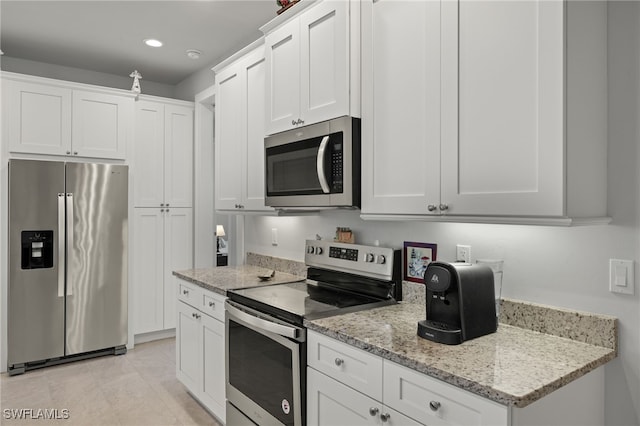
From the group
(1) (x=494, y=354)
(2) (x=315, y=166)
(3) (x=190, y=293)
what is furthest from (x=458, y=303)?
(3) (x=190, y=293)

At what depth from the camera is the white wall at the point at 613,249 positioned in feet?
4.62

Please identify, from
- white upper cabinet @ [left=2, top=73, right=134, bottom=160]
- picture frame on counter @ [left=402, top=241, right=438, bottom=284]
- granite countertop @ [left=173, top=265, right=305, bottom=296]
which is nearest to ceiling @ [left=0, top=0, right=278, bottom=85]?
white upper cabinet @ [left=2, top=73, right=134, bottom=160]

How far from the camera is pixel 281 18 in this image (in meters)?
2.38

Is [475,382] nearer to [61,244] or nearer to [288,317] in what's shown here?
[288,317]

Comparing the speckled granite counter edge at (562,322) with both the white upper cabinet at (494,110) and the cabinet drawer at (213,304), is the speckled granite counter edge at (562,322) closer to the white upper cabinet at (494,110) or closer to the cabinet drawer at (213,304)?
the white upper cabinet at (494,110)

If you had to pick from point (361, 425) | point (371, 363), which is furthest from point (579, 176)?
point (361, 425)

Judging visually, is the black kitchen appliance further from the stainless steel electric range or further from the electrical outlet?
the stainless steel electric range

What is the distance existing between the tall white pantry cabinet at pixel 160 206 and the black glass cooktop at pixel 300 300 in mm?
2145

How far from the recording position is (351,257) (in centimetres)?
233

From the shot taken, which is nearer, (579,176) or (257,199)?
(579,176)

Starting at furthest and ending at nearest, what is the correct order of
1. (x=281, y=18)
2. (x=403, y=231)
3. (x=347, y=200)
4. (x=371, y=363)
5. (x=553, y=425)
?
(x=281, y=18)
(x=403, y=231)
(x=347, y=200)
(x=371, y=363)
(x=553, y=425)

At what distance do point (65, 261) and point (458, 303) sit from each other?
3380mm

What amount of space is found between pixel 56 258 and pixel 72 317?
1.76ft

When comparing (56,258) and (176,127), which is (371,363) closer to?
(56,258)
